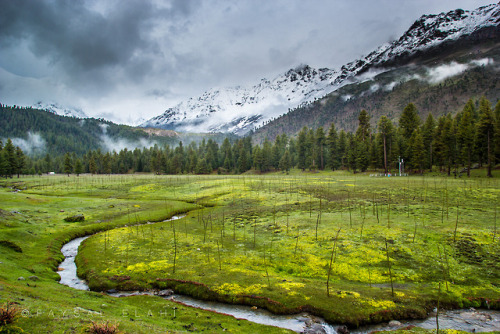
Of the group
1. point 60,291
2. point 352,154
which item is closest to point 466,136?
point 352,154

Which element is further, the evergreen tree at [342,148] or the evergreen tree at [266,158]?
the evergreen tree at [266,158]

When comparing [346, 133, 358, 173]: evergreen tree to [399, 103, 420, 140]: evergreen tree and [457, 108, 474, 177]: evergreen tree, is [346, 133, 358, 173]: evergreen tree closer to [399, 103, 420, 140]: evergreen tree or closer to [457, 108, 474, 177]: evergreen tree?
[399, 103, 420, 140]: evergreen tree

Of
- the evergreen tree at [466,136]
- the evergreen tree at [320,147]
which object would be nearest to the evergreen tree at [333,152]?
the evergreen tree at [320,147]

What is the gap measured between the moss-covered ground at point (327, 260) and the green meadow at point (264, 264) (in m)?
0.09

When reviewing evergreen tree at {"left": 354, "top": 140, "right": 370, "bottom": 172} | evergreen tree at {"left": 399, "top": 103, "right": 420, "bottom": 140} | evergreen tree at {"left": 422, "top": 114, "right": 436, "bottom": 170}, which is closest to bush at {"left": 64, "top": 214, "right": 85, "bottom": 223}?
evergreen tree at {"left": 354, "top": 140, "right": 370, "bottom": 172}

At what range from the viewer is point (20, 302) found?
10.0m

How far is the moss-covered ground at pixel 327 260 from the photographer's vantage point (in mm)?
13895

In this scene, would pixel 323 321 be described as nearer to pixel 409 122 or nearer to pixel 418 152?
pixel 418 152

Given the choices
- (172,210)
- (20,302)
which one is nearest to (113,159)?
(172,210)

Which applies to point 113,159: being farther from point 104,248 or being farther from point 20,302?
point 20,302

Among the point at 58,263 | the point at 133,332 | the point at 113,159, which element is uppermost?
the point at 113,159

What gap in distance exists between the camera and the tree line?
74375 mm

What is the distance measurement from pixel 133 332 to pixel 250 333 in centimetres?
500

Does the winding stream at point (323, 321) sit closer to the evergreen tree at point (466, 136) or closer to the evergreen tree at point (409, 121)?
the evergreen tree at point (466, 136)
